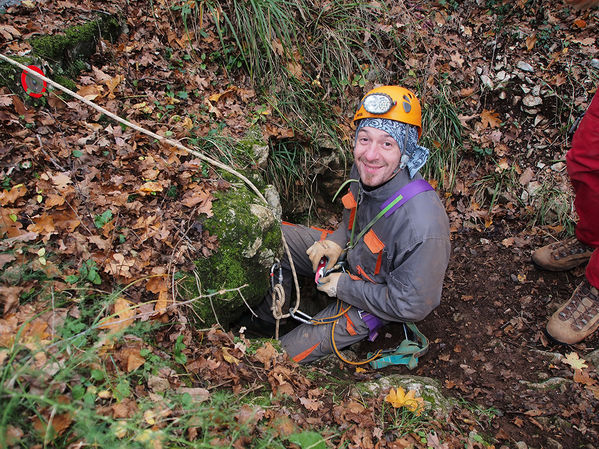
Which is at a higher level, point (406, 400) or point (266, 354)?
point (266, 354)

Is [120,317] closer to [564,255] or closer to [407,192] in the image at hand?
[407,192]

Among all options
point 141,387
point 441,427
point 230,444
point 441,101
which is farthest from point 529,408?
point 441,101

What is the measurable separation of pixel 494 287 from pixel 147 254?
4.00 m

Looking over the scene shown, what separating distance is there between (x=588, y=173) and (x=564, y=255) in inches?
52.4

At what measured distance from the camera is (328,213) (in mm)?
5660

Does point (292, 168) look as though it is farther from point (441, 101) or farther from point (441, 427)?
point (441, 427)

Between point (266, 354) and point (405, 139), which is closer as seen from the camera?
point (266, 354)

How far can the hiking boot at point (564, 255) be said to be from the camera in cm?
432

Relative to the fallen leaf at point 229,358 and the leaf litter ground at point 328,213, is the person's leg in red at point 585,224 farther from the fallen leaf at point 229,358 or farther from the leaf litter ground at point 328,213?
the fallen leaf at point 229,358

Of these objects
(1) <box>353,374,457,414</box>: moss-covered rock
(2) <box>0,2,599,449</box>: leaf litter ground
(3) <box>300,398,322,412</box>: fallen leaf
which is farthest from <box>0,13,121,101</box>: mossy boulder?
(1) <box>353,374,457,414</box>: moss-covered rock

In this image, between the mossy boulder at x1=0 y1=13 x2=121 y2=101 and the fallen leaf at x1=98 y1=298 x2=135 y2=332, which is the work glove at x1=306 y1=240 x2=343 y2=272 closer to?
the fallen leaf at x1=98 y1=298 x2=135 y2=332

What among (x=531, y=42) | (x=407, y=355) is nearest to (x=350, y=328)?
(x=407, y=355)

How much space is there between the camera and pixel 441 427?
106 inches

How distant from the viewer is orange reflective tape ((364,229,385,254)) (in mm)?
3492
